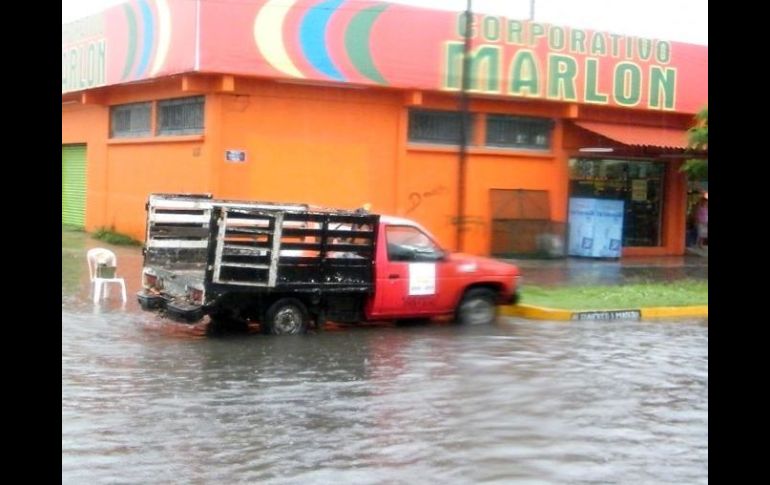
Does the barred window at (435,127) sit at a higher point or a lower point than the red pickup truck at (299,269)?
higher

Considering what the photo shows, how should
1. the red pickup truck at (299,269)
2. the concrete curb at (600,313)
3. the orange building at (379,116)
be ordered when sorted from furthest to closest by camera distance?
1. the orange building at (379,116)
2. the concrete curb at (600,313)
3. the red pickup truck at (299,269)

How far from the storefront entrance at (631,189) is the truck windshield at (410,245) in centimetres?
1226

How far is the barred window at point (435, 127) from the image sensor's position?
22.2 meters

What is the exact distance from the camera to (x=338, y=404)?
8711 mm

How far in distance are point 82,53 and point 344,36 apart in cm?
808

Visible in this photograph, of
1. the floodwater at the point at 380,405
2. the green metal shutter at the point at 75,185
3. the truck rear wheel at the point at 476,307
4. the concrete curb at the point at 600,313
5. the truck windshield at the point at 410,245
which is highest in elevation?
the green metal shutter at the point at 75,185

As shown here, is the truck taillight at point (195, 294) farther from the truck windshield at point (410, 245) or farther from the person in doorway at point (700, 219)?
the person in doorway at point (700, 219)

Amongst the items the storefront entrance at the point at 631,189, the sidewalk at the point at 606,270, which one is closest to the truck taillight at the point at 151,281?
the sidewalk at the point at 606,270

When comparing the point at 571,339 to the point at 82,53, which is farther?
the point at 82,53

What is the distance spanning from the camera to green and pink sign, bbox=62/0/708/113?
19.5 meters

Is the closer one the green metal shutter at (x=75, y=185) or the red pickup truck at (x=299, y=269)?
the red pickup truck at (x=299, y=269)
